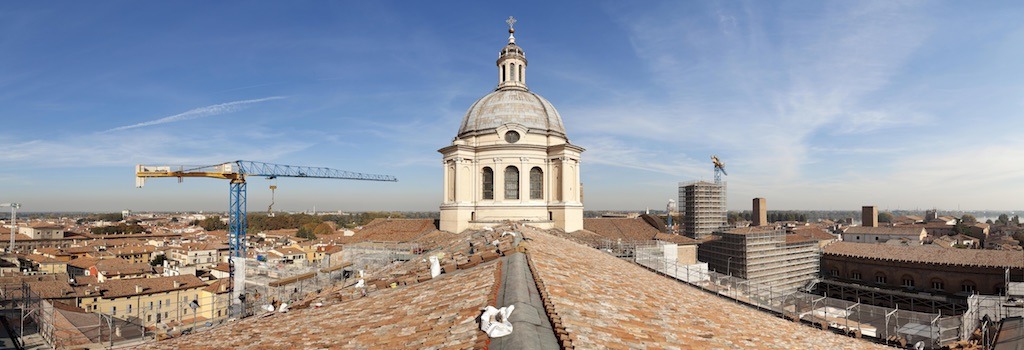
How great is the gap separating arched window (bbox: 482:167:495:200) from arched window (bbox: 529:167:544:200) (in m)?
2.37

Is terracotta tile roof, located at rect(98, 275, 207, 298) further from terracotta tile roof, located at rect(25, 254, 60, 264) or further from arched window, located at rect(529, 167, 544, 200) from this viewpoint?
arched window, located at rect(529, 167, 544, 200)

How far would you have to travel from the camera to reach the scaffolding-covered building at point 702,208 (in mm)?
55000

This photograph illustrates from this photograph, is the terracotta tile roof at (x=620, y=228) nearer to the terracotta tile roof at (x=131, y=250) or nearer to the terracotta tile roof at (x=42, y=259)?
the terracotta tile roof at (x=42, y=259)

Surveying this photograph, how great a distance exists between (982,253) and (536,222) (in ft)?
122

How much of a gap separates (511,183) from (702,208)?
32944mm

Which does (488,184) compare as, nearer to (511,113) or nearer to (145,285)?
(511,113)

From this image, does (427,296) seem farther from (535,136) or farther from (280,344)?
(535,136)

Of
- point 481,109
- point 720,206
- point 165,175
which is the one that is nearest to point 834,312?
point 481,109

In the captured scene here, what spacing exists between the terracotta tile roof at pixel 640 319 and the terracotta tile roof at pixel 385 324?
974 millimetres

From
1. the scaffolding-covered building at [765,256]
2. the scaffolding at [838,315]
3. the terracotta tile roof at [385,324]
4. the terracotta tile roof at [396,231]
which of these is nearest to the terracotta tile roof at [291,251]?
the terracotta tile roof at [396,231]

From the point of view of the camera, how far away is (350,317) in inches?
284

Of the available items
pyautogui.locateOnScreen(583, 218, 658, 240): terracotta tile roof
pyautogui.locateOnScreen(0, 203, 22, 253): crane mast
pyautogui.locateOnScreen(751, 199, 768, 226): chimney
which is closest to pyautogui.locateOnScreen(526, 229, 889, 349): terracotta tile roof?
pyautogui.locateOnScreen(583, 218, 658, 240): terracotta tile roof

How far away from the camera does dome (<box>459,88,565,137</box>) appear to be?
30.8 m

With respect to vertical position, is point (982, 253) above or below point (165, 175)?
below
